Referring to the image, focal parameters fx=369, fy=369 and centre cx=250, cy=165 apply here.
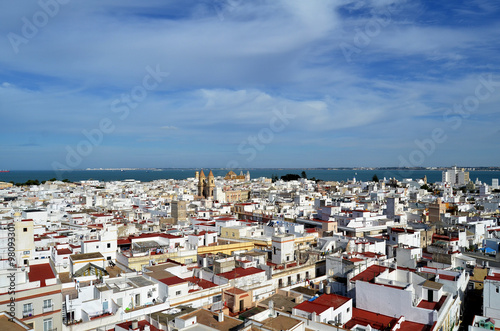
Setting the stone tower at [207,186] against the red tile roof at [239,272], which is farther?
the stone tower at [207,186]

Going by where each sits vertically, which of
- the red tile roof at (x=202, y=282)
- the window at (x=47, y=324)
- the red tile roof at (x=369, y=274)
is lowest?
the red tile roof at (x=202, y=282)

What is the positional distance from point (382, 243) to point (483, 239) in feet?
34.4

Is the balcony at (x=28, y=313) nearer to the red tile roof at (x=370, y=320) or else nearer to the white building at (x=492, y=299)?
the red tile roof at (x=370, y=320)

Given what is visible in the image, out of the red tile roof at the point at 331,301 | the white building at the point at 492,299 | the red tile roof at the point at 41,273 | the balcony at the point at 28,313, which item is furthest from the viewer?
the white building at the point at 492,299

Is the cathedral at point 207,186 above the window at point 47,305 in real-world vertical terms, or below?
above

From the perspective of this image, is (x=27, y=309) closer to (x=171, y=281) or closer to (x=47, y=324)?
(x=47, y=324)

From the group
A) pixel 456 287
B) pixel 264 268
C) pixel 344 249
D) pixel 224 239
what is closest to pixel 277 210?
pixel 224 239

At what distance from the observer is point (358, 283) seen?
16.4 m

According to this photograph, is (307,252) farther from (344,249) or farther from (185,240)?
(185,240)

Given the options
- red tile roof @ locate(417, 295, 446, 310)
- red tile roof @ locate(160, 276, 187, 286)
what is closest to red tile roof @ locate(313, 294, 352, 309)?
red tile roof @ locate(417, 295, 446, 310)

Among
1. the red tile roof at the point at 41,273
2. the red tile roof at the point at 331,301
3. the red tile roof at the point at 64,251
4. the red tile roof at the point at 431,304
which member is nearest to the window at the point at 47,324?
the red tile roof at the point at 41,273

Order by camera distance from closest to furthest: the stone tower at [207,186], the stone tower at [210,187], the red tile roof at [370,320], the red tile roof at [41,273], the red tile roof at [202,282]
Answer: the red tile roof at [41,273], the red tile roof at [370,320], the red tile roof at [202,282], the stone tower at [210,187], the stone tower at [207,186]

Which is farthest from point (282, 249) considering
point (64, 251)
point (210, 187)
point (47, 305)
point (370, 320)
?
point (210, 187)

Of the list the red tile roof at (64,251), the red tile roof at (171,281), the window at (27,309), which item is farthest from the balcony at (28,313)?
the red tile roof at (64,251)
